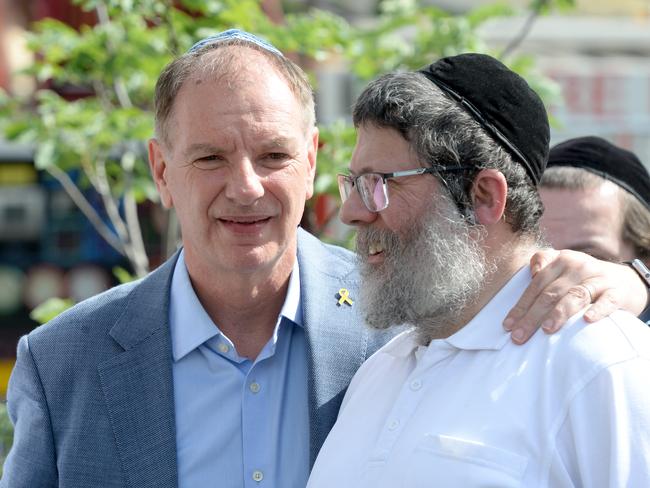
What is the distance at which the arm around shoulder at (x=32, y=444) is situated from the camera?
264 centimetres

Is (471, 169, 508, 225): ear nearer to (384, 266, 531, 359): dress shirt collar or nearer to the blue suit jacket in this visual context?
(384, 266, 531, 359): dress shirt collar

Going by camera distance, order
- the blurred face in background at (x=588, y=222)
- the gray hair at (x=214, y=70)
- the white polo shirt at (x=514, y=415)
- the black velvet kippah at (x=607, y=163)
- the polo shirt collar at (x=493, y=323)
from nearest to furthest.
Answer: the white polo shirt at (x=514, y=415) → the polo shirt collar at (x=493, y=323) → the gray hair at (x=214, y=70) → the blurred face in background at (x=588, y=222) → the black velvet kippah at (x=607, y=163)

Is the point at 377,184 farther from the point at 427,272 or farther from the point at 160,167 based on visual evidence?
the point at 160,167

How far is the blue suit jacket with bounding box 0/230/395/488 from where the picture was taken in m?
2.61

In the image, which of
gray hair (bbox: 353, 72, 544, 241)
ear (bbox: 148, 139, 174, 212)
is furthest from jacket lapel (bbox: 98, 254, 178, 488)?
gray hair (bbox: 353, 72, 544, 241)

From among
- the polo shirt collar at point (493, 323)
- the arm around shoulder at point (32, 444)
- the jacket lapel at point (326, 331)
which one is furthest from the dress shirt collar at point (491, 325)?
the arm around shoulder at point (32, 444)

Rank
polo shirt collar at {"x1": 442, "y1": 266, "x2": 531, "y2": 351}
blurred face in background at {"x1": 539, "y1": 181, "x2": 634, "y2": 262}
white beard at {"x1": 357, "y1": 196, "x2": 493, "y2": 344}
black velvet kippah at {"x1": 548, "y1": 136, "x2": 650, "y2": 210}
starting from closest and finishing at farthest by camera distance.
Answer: polo shirt collar at {"x1": 442, "y1": 266, "x2": 531, "y2": 351} → white beard at {"x1": 357, "y1": 196, "x2": 493, "y2": 344} → blurred face in background at {"x1": 539, "y1": 181, "x2": 634, "y2": 262} → black velvet kippah at {"x1": 548, "y1": 136, "x2": 650, "y2": 210}

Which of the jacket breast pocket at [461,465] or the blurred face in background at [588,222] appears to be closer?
the jacket breast pocket at [461,465]

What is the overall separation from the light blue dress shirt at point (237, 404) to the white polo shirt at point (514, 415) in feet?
1.01

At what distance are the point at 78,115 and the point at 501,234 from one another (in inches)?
99.9

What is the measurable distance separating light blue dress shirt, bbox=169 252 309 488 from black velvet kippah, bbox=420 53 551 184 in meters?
0.80

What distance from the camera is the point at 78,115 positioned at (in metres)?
4.37

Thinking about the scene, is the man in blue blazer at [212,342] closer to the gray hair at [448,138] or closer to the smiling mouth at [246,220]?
the smiling mouth at [246,220]

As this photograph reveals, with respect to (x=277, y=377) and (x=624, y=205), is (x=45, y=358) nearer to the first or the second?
(x=277, y=377)
